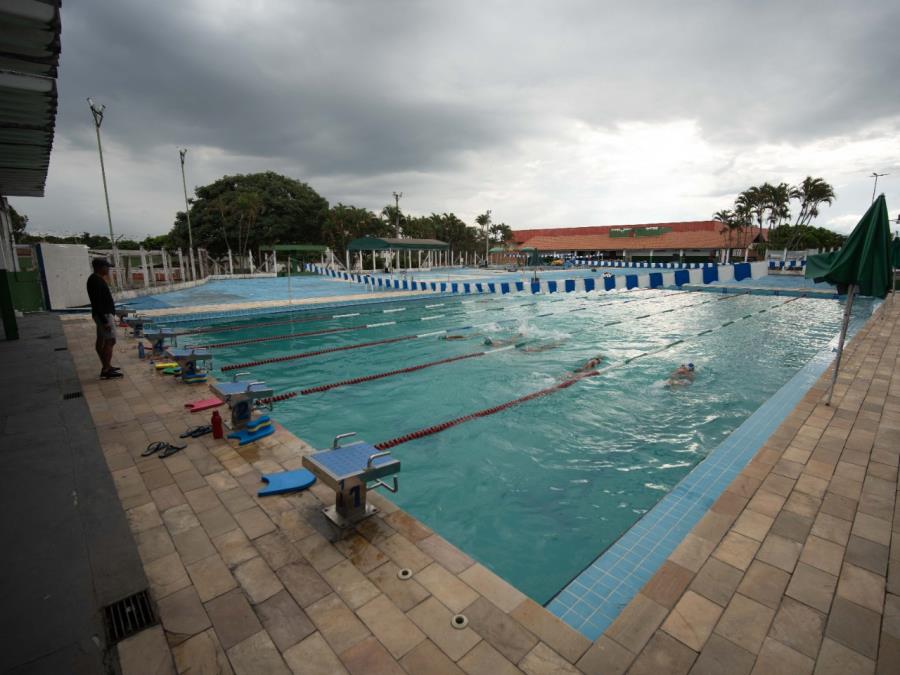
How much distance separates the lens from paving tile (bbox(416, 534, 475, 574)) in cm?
237

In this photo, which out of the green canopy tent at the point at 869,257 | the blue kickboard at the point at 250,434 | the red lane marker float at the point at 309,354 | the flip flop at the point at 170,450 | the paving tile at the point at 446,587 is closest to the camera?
the paving tile at the point at 446,587

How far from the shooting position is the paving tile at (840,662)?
5.75 feet

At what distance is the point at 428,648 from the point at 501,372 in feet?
19.5

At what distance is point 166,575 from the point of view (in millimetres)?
2246

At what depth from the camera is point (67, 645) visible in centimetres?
179

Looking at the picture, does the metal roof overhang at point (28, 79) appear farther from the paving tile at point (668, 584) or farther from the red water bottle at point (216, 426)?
the paving tile at point (668, 584)

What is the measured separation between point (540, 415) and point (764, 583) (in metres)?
3.60

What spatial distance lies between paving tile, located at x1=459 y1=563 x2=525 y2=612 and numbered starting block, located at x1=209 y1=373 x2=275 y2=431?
8.45 ft

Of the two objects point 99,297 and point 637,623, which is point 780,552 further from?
point 99,297

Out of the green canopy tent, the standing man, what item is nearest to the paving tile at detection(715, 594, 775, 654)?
the green canopy tent

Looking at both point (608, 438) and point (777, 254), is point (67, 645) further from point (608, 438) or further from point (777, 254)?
point (777, 254)

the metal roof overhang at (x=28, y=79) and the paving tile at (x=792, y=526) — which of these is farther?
the metal roof overhang at (x=28, y=79)

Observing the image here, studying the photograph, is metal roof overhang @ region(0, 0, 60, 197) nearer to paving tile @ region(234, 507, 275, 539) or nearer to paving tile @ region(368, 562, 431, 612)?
paving tile @ region(234, 507, 275, 539)

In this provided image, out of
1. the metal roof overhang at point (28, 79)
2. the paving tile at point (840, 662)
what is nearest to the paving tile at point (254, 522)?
the paving tile at point (840, 662)
